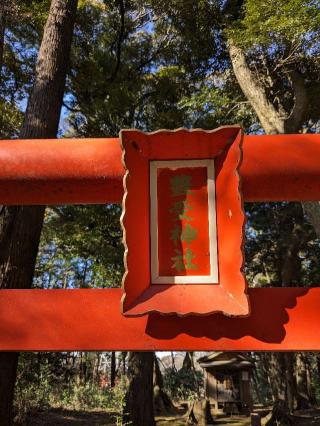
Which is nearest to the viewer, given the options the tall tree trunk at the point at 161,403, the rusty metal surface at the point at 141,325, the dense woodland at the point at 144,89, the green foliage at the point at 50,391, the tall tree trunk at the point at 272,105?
the rusty metal surface at the point at 141,325

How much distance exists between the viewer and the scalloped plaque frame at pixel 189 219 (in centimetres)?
232

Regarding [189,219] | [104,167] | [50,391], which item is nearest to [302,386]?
[50,391]

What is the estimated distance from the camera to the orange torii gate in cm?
251

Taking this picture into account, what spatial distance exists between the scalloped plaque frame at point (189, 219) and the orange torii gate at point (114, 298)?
0.75 ft

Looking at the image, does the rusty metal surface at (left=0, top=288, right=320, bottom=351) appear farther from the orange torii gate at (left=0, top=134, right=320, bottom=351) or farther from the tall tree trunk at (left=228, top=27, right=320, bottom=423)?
the tall tree trunk at (left=228, top=27, right=320, bottom=423)

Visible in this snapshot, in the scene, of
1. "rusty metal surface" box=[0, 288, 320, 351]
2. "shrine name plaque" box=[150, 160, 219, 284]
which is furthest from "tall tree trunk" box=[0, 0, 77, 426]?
"shrine name plaque" box=[150, 160, 219, 284]

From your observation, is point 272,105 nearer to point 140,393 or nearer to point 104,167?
point 104,167

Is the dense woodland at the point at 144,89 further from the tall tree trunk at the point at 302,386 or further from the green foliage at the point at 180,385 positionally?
the green foliage at the point at 180,385

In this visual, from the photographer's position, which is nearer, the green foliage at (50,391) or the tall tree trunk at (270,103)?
the tall tree trunk at (270,103)

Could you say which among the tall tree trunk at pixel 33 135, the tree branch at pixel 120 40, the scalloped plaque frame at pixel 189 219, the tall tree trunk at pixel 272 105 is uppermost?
the tree branch at pixel 120 40

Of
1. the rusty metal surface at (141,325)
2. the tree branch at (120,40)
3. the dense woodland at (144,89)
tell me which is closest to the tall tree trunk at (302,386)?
the dense woodland at (144,89)

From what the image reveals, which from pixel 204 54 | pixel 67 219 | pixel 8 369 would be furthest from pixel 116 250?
pixel 8 369

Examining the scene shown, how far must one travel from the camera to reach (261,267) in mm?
16312

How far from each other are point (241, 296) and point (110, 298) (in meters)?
0.79
